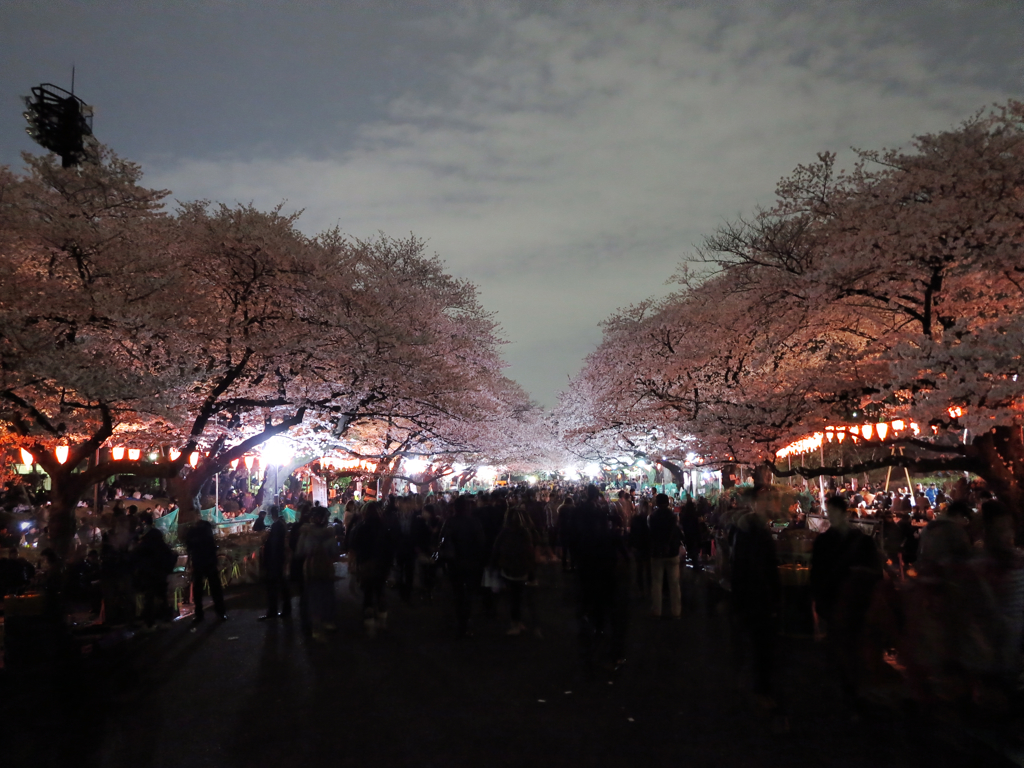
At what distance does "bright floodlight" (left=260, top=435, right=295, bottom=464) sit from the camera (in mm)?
24812

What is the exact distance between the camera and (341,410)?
22.7 metres

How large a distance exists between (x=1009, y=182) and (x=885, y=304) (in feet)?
12.5

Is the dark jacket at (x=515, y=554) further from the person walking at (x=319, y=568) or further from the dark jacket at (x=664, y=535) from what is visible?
the person walking at (x=319, y=568)

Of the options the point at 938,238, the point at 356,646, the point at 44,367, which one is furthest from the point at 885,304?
the point at 44,367

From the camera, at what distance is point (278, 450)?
2566 cm

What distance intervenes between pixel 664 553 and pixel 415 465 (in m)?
42.4

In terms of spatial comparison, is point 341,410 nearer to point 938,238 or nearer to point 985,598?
point 938,238

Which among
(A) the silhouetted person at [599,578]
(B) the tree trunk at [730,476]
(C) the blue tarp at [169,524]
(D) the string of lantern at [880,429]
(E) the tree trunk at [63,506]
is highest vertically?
(D) the string of lantern at [880,429]

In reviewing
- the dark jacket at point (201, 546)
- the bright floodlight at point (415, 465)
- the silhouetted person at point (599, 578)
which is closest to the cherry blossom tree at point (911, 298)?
the silhouetted person at point (599, 578)

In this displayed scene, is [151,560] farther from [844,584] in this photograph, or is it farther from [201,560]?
[844,584]

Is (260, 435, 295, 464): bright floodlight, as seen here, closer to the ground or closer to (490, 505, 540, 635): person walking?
the ground

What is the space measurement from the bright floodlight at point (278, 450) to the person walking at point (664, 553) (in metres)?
16.6

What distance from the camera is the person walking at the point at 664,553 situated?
1063cm

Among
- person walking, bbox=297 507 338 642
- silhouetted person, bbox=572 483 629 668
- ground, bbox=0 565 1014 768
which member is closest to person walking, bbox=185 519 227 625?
ground, bbox=0 565 1014 768
